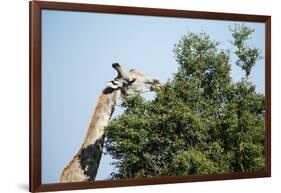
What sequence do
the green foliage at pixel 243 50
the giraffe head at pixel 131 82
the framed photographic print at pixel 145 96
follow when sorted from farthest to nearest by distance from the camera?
the green foliage at pixel 243 50, the giraffe head at pixel 131 82, the framed photographic print at pixel 145 96

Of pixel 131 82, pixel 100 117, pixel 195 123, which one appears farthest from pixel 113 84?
pixel 195 123

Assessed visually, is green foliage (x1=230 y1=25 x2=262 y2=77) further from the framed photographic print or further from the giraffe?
the giraffe

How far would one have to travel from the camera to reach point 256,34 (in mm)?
5762

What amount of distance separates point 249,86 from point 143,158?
1.33 m

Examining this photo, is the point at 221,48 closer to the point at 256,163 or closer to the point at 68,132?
the point at 256,163

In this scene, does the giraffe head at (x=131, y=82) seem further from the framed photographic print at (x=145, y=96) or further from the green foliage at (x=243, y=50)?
the green foliage at (x=243, y=50)

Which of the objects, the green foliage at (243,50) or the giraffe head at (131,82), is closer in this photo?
the giraffe head at (131,82)

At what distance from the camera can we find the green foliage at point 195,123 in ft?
17.1

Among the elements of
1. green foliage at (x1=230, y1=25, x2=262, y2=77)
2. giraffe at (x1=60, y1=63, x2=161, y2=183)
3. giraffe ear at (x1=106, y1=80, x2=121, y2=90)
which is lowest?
giraffe at (x1=60, y1=63, x2=161, y2=183)

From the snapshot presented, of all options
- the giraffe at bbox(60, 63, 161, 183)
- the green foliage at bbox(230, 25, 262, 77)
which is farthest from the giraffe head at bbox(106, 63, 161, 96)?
the green foliage at bbox(230, 25, 262, 77)

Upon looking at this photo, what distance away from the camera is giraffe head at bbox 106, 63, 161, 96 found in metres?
5.12

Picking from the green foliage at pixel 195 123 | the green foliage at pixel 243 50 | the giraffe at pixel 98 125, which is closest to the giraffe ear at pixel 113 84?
the giraffe at pixel 98 125

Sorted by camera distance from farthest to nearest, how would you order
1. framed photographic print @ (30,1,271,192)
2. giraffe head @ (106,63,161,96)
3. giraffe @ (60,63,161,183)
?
giraffe head @ (106,63,161,96), giraffe @ (60,63,161,183), framed photographic print @ (30,1,271,192)

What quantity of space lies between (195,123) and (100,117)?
943 mm
